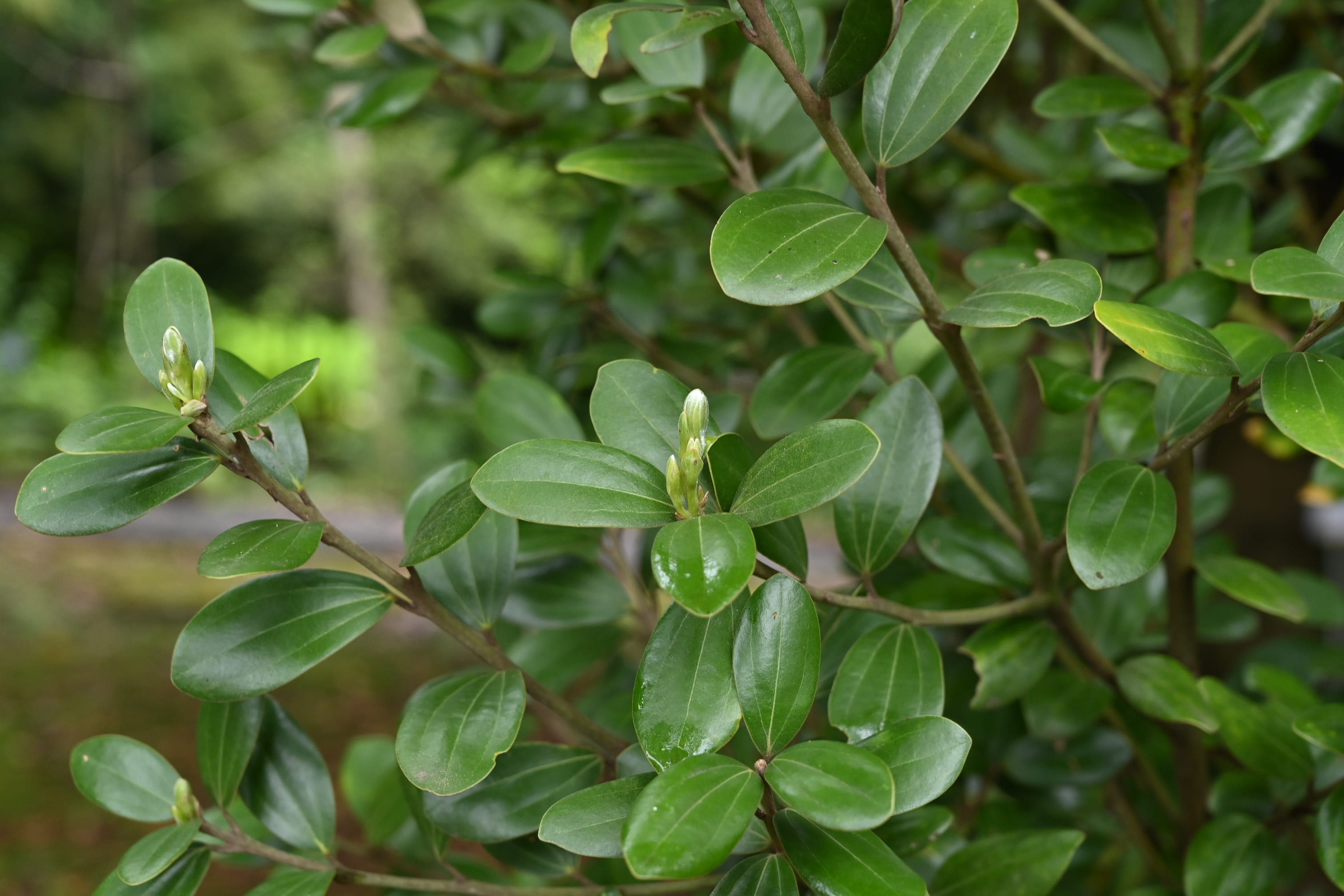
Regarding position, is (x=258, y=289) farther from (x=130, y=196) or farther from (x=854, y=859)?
(x=854, y=859)

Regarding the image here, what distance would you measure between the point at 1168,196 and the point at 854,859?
1.43 ft

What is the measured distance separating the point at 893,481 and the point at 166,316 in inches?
12.7

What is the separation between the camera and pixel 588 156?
500mm

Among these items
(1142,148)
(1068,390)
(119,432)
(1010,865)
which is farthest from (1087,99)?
(119,432)

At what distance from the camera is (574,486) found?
320 millimetres

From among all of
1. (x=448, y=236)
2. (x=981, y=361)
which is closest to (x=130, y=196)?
(x=448, y=236)

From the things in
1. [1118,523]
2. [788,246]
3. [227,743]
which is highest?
[788,246]

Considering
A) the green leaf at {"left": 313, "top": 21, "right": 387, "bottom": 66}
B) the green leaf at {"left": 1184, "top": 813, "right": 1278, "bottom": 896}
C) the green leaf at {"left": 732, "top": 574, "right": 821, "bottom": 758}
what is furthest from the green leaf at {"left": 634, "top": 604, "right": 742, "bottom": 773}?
the green leaf at {"left": 313, "top": 21, "right": 387, "bottom": 66}

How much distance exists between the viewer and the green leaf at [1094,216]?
1.73 ft

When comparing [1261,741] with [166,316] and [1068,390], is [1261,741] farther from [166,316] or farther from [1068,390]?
[166,316]

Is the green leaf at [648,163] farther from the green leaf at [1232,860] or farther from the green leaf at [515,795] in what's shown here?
the green leaf at [1232,860]

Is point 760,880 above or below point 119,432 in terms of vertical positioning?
below

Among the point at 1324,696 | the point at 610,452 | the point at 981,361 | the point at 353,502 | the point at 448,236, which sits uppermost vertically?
the point at 610,452

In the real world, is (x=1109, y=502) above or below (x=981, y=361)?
above
